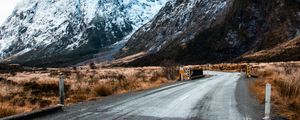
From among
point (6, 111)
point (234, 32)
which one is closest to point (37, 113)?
point (6, 111)

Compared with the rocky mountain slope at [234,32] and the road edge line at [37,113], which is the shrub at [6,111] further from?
the rocky mountain slope at [234,32]

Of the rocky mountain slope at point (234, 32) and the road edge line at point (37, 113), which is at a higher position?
the rocky mountain slope at point (234, 32)

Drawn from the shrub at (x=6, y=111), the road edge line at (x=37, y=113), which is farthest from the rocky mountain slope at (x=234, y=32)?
the shrub at (x=6, y=111)

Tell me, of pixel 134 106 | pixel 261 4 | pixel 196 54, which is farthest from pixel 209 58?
pixel 134 106

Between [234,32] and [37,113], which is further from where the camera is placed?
[234,32]

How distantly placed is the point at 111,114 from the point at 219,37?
15124cm

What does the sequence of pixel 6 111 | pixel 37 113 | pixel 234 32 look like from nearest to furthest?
pixel 37 113, pixel 6 111, pixel 234 32

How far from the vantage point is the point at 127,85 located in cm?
2778

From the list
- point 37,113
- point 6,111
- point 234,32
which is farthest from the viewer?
point 234,32

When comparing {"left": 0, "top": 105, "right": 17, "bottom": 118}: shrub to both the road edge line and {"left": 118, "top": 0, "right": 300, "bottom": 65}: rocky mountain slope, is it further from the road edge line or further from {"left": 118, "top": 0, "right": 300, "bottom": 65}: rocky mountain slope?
{"left": 118, "top": 0, "right": 300, "bottom": 65}: rocky mountain slope

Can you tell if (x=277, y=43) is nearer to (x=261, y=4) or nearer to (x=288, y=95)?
(x=261, y=4)

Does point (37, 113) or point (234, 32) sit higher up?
point (234, 32)

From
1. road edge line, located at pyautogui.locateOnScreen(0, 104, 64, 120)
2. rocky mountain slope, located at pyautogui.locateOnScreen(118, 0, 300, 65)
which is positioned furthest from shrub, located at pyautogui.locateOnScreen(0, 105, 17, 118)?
rocky mountain slope, located at pyautogui.locateOnScreen(118, 0, 300, 65)

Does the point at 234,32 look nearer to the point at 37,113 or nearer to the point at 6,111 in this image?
the point at 6,111
